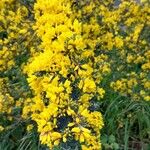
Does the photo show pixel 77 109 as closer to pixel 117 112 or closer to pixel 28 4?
pixel 117 112

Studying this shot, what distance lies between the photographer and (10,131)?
4.57 meters

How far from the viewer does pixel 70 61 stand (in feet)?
11.5

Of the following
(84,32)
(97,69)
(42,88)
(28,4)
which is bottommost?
(42,88)

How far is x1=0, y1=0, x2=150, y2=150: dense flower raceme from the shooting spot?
11.0 ft

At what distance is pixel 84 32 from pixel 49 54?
139 centimetres

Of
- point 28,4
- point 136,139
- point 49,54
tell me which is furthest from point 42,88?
point 28,4

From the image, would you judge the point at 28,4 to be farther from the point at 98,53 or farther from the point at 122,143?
the point at 122,143

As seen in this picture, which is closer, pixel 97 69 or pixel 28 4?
pixel 97 69

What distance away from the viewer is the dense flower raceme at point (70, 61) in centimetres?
337

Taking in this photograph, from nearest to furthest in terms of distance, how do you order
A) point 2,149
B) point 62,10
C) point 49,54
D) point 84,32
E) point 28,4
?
point 49,54 < point 62,10 < point 2,149 < point 84,32 < point 28,4

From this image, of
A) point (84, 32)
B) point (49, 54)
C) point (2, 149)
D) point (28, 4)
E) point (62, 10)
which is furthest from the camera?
point (28, 4)

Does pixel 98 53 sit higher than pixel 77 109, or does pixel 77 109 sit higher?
pixel 98 53

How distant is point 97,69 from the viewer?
4.61 metres

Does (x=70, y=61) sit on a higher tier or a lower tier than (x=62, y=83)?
higher
